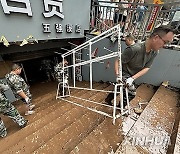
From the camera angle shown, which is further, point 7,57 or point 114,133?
point 7,57

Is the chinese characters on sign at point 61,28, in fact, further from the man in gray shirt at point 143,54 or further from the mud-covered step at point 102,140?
the mud-covered step at point 102,140

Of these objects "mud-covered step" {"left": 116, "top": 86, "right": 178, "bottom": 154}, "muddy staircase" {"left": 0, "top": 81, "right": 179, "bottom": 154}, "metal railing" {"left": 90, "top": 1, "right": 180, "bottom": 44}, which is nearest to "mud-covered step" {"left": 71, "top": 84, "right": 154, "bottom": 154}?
"muddy staircase" {"left": 0, "top": 81, "right": 179, "bottom": 154}

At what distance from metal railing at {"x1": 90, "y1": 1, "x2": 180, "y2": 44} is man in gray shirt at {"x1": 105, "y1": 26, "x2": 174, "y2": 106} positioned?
165 cm

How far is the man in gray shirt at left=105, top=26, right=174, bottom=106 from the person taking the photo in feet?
5.88

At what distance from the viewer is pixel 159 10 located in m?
3.26

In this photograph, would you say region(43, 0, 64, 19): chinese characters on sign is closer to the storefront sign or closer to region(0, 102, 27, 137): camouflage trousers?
the storefront sign

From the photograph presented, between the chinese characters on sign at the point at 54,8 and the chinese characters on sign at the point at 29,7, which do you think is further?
the chinese characters on sign at the point at 54,8

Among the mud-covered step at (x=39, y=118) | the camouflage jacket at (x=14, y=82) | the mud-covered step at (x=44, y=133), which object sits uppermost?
the camouflage jacket at (x=14, y=82)

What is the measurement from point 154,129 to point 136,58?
126 centimetres

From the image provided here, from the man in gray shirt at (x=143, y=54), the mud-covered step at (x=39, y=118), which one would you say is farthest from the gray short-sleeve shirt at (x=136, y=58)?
the mud-covered step at (x=39, y=118)

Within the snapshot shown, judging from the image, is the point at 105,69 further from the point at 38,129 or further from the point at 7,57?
the point at 7,57

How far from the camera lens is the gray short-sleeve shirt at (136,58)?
6.93 ft

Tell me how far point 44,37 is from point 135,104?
284 cm

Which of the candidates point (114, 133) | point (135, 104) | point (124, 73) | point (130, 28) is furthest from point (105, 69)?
point (114, 133)
